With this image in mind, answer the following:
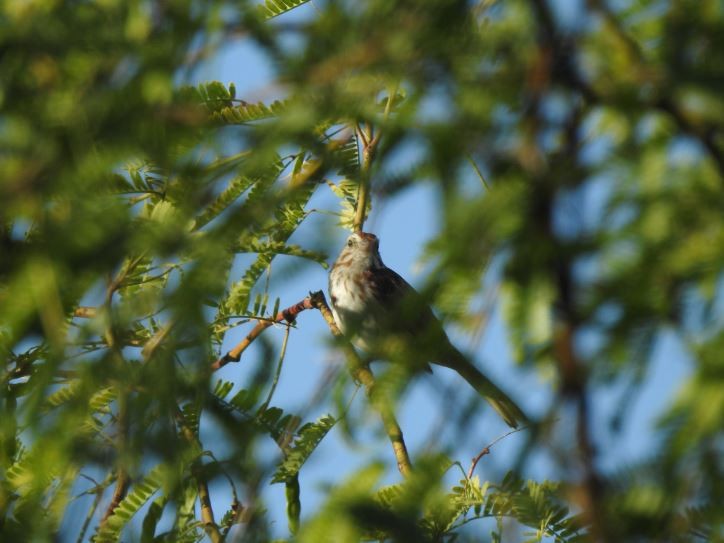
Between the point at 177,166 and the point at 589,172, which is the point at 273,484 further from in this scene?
the point at 589,172

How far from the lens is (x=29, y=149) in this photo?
1.50 meters

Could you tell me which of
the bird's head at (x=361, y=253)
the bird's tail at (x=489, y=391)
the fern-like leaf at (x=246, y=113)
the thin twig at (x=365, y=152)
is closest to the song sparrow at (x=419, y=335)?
the bird's tail at (x=489, y=391)

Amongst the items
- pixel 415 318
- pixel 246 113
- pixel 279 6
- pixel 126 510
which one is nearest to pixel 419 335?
pixel 415 318

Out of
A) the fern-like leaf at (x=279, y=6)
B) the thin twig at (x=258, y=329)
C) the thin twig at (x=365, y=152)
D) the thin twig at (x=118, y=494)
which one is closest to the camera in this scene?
the thin twig at (x=365, y=152)

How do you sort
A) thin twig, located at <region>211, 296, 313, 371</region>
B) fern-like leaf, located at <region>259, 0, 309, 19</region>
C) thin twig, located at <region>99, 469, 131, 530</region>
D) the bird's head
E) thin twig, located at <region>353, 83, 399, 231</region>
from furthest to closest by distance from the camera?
the bird's head, thin twig, located at <region>211, 296, 313, 371</region>, fern-like leaf, located at <region>259, 0, 309, 19</region>, thin twig, located at <region>99, 469, 131, 530</region>, thin twig, located at <region>353, 83, 399, 231</region>

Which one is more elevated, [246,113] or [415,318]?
[246,113]

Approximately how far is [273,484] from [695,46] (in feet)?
6.05

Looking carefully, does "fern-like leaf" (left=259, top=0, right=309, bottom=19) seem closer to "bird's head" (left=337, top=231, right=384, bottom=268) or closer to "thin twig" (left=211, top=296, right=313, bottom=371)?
"thin twig" (left=211, top=296, right=313, bottom=371)

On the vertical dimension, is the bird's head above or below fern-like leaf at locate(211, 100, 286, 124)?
above

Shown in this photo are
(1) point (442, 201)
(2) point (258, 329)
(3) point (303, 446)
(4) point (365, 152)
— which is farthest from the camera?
(2) point (258, 329)

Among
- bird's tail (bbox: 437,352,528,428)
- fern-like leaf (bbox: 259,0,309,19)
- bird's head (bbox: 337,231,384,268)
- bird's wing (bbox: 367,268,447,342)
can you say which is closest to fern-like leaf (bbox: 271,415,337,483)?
bird's tail (bbox: 437,352,528,428)

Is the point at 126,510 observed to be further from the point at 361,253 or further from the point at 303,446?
the point at 361,253

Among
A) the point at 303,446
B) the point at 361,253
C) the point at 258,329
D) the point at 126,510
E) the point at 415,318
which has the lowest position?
the point at 415,318

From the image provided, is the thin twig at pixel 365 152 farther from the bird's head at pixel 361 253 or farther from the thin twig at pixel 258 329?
the bird's head at pixel 361 253
